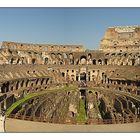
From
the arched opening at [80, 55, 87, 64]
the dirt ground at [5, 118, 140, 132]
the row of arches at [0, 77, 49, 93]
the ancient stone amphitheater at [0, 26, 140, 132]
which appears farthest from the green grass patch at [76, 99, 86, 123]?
the arched opening at [80, 55, 87, 64]

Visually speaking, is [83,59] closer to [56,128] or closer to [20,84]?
[20,84]

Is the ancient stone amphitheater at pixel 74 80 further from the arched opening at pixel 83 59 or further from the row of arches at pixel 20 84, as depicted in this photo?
the arched opening at pixel 83 59

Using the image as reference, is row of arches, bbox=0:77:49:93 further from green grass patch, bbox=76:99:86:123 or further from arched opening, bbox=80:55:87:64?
arched opening, bbox=80:55:87:64

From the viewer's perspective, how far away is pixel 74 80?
136ft

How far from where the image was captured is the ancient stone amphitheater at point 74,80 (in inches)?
920

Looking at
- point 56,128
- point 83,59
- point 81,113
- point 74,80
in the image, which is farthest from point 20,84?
point 56,128

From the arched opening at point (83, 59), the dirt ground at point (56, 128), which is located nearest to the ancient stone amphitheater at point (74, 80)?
the arched opening at point (83, 59)

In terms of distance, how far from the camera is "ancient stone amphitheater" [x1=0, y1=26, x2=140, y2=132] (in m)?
23.4

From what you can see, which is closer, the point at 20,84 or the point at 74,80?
the point at 20,84

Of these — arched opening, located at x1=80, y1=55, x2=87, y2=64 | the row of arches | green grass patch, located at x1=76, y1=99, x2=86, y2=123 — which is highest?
arched opening, located at x1=80, y1=55, x2=87, y2=64

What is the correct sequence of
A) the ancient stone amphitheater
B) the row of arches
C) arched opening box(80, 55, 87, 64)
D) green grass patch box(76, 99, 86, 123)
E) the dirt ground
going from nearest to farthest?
the dirt ground
the ancient stone amphitheater
green grass patch box(76, 99, 86, 123)
the row of arches
arched opening box(80, 55, 87, 64)

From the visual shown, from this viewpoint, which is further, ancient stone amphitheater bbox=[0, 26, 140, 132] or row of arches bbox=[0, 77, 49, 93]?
row of arches bbox=[0, 77, 49, 93]
